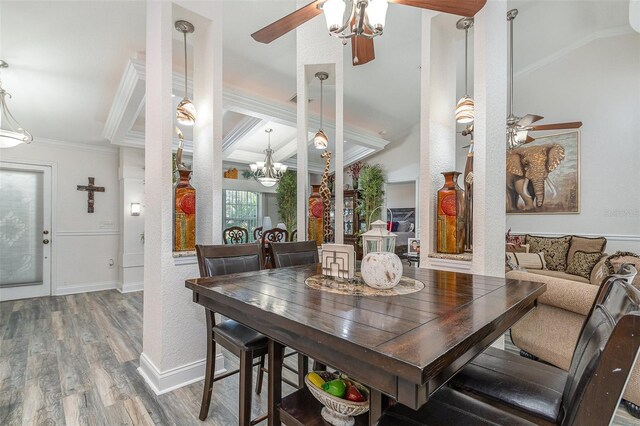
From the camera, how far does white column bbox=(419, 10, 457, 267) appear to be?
2342mm

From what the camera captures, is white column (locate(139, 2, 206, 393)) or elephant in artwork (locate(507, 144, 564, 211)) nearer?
white column (locate(139, 2, 206, 393))

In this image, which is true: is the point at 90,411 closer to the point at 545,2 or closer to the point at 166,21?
the point at 166,21

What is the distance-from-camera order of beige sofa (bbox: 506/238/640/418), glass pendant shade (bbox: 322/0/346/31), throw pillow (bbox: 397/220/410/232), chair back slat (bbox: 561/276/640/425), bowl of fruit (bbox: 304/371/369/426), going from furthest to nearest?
throw pillow (bbox: 397/220/410/232) → beige sofa (bbox: 506/238/640/418) → glass pendant shade (bbox: 322/0/346/31) → bowl of fruit (bbox: 304/371/369/426) → chair back slat (bbox: 561/276/640/425)

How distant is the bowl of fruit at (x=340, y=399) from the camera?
42.1 inches

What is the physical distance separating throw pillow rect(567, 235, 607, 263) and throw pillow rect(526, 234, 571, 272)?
64 mm

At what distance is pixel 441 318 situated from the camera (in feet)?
3.26

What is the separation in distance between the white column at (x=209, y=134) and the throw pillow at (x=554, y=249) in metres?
4.94

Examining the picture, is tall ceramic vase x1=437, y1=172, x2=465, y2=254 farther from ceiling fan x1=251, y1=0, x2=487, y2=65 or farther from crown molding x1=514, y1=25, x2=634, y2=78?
crown molding x1=514, y1=25, x2=634, y2=78

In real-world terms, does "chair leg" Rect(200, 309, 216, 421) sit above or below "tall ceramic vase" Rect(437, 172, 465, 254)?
below

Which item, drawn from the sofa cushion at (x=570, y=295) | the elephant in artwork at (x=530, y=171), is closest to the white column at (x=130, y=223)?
the sofa cushion at (x=570, y=295)

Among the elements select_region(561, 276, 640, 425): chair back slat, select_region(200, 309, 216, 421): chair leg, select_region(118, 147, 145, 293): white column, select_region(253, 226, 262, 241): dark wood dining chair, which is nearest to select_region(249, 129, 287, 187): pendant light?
select_region(253, 226, 262, 241): dark wood dining chair

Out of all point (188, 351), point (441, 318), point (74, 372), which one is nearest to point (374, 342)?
point (441, 318)

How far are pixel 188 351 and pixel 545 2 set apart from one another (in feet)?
17.7

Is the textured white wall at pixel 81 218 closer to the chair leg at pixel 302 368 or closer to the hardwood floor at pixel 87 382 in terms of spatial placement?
the hardwood floor at pixel 87 382
